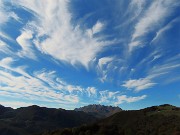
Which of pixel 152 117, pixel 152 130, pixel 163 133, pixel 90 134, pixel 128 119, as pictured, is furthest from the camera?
pixel 128 119

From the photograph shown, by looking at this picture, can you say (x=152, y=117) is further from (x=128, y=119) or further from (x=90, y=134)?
(x=90, y=134)

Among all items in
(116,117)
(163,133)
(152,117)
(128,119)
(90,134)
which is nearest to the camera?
(163,133)

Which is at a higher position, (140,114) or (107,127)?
(140,114)

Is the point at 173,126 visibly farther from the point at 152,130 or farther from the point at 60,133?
the point at 60,133

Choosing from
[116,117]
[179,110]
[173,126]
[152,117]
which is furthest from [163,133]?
[116,117]

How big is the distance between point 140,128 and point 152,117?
8.27 m

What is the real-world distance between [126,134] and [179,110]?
2220 cm

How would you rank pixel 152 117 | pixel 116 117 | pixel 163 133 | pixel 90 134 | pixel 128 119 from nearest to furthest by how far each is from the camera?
1. pixel 163 133
2. pixel 90 134
3. pixel 152 117
4. pixel 128 119
5. pixel 116 117

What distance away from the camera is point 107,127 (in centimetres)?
7556

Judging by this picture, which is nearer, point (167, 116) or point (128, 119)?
point (167, 116)

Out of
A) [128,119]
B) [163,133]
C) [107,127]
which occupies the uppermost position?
[128,119]

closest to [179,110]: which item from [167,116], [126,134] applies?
[167,116]

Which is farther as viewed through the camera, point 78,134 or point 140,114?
point 140,114

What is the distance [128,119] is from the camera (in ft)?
276
